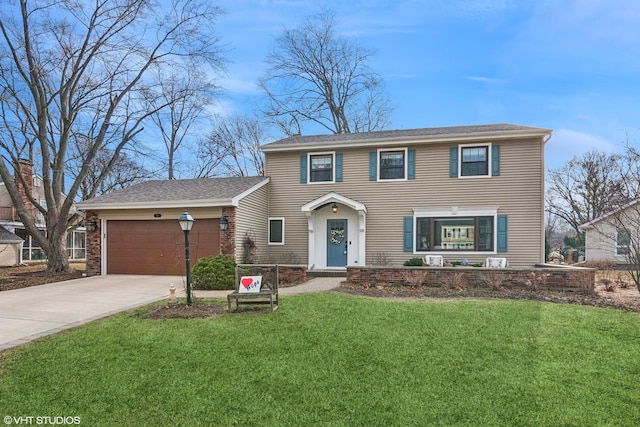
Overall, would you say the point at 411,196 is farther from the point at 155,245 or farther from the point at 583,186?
the point at 583,186

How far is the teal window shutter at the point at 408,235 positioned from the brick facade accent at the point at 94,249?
36.5 ft

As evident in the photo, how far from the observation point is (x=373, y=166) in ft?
46.9

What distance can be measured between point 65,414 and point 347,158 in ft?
40.2

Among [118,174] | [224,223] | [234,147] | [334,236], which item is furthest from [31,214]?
[334,236]

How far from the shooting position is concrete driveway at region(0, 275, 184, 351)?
6.27m

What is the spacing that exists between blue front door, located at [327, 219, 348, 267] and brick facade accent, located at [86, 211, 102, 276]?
842cm

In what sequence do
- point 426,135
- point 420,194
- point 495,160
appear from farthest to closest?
point 420,194 < point 426,135 < point 495,160

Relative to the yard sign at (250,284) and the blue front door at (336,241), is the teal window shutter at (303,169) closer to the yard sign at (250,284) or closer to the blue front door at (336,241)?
the blue front door at (336,241)

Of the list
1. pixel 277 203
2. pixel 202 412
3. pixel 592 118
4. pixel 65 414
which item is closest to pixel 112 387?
pixel 65 414

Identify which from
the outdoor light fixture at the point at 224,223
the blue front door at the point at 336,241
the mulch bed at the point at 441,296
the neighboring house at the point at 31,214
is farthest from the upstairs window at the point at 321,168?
the neighboring house at the point at 31,214

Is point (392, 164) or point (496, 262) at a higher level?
point (392, 164)

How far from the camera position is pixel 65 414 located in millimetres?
3545

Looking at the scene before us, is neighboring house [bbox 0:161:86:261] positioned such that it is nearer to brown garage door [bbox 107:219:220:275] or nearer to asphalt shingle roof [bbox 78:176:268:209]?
asphalt shingle roof [bbox 78:176:268:209]

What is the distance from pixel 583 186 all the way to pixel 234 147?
2613 cm
